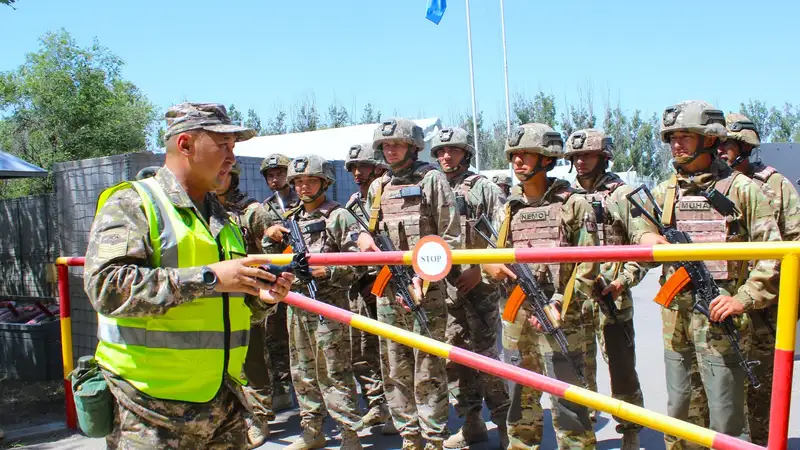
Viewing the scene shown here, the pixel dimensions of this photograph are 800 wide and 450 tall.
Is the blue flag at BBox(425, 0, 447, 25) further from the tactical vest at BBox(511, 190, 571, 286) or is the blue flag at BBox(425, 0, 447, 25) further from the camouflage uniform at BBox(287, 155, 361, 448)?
the tactical vest at BBox(511, 190, 571, 286)

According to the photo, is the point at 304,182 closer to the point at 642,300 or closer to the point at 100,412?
the point at 100,412

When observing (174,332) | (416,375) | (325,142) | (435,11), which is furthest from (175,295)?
(435,11)

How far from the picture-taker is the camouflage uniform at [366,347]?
21.9 ft

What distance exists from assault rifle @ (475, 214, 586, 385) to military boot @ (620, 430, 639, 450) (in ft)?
3.31

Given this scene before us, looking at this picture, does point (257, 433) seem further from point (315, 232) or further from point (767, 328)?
point (767, 328)

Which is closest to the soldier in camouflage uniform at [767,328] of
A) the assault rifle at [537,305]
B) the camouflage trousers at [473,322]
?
the assault rifle at [537,305]

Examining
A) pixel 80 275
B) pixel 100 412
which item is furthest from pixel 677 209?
pixel 80 275

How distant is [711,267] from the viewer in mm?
4301

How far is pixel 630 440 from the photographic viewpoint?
17.3 ft

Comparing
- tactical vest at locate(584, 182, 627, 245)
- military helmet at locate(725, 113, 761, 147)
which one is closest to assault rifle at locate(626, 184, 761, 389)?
tactical vest at locate(584, 182, 627, 245)

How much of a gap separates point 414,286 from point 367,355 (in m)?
1.86

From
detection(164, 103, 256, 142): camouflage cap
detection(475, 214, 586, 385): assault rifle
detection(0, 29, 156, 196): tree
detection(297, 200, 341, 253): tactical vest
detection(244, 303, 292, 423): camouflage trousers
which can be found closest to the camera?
detection(164, 103, 256, 142): camouflage cap

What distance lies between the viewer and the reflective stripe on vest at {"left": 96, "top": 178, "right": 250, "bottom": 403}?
278 centimetres

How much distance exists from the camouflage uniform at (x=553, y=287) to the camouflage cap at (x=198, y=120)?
2365mm
